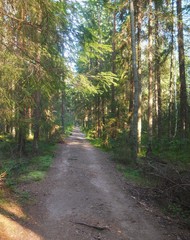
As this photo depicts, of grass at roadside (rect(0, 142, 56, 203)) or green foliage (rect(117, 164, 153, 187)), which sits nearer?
grass at roadside (rect(0, 142, 56, 203))

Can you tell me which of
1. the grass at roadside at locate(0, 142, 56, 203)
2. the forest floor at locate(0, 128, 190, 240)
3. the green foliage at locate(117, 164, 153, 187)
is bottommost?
the forest floor at locate(0, 128, 190, 240)

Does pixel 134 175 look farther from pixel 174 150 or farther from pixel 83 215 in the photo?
pixel 174 150

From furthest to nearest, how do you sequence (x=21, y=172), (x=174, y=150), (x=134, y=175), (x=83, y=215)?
1. (x=174, y=150)
2. (x=134, y=175)
3. (x=21, y=172)
4. (x=83, y=215)

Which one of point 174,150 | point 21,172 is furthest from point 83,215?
point 174,150

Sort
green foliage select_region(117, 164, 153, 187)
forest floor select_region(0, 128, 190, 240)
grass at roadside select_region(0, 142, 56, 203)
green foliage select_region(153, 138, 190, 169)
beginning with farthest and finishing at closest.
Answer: green foliage select_region(153, 138, 190, 169) < green foliage select_region(117, 164, 153, 187) < grass at roadside select_region(0, 142, 56, 203) < forest floor select_region(0, 128, 190, 240)

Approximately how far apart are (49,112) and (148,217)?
15.8m

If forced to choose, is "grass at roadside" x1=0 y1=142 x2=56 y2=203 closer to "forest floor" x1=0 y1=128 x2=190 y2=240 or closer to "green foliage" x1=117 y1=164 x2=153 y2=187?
"forest floor" x1=0 y1=128 x2=190 y2=240

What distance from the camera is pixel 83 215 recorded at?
6637mm

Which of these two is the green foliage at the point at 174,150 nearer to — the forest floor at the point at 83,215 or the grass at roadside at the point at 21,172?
the forest floor at the point at 83,215

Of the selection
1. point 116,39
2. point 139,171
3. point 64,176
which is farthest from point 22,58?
point 116,39

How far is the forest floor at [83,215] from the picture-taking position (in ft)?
18.6

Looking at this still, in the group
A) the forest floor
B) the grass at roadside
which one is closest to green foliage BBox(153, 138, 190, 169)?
the forest floor

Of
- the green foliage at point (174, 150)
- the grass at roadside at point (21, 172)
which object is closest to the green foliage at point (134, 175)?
the green foliage at point (174, 150)

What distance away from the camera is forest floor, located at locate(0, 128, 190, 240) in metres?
5.68
